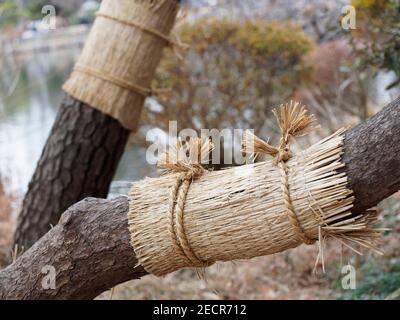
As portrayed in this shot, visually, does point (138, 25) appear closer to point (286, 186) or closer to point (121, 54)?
point (121, 54)

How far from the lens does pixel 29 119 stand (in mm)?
8055

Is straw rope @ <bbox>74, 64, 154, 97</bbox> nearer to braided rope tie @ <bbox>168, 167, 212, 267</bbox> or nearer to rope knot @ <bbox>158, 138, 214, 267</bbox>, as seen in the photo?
rope knot @ <bbox>158, 138, 214, 267</bbox>

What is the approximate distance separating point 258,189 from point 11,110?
759 cm

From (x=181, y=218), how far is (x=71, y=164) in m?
1.21

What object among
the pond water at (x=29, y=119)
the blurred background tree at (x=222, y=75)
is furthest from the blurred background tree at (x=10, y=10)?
the blurred background tree at (x=222, y=75)

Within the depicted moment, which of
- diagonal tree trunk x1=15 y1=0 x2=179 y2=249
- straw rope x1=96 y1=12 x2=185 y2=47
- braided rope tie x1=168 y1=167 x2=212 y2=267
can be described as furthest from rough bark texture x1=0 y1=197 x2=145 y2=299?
straw rope x1=96 y1=12 x2=185 y2=47

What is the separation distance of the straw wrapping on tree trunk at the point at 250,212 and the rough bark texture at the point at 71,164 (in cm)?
102

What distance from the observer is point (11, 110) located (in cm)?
843

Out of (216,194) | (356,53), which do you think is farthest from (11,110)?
(216,194)

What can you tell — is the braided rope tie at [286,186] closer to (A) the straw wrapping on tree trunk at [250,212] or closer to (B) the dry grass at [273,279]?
(A) the straw wrapping on tree trunk at [250,212]

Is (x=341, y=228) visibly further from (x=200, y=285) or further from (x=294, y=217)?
(x=200, y=285)

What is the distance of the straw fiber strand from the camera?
94.0 inches

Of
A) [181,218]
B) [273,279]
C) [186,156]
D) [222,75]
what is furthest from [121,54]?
[222,75]

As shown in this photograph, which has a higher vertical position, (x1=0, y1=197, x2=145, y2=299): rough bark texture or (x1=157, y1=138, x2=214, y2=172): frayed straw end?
(x1=157, y1=138, x2=214, y2=172): frayed straw end
